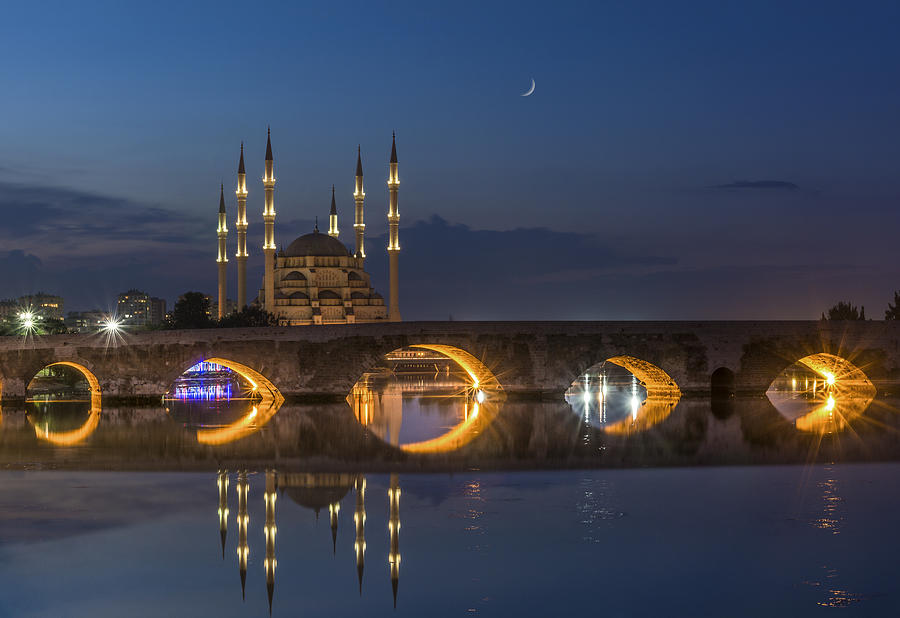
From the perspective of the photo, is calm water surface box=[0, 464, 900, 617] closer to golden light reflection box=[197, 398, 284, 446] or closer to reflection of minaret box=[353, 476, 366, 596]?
reflection of minaret box=[353, 476, 366, 596]

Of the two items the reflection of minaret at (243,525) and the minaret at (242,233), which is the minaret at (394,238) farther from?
the reflection of minaret at (243,525)

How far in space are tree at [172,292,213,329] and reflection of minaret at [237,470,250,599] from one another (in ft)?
137

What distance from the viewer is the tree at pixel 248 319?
56.4 metres

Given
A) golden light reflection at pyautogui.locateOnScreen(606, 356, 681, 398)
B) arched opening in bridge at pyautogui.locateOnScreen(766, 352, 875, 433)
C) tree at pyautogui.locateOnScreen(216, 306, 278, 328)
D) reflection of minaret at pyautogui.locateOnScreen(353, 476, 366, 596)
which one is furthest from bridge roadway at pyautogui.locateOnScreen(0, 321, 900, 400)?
tree at pyautogui.locateOnScreen(216, 306, 278, 328)

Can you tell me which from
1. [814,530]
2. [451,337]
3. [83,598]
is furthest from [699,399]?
[83,598]

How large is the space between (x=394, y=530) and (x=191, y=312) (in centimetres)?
4899

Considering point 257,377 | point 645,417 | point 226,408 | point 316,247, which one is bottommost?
point 645,417

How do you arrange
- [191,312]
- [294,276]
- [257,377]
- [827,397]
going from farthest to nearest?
[294,276]
[191,312]
[827,397]
[257,377]

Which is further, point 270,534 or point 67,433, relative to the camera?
point 67,433

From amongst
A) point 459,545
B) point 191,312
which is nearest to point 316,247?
point 191,312

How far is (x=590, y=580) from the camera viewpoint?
482 inches

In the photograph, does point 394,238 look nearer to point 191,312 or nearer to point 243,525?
point 191,312

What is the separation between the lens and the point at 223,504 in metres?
16.8

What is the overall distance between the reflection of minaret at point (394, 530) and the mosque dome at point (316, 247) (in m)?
56.6
